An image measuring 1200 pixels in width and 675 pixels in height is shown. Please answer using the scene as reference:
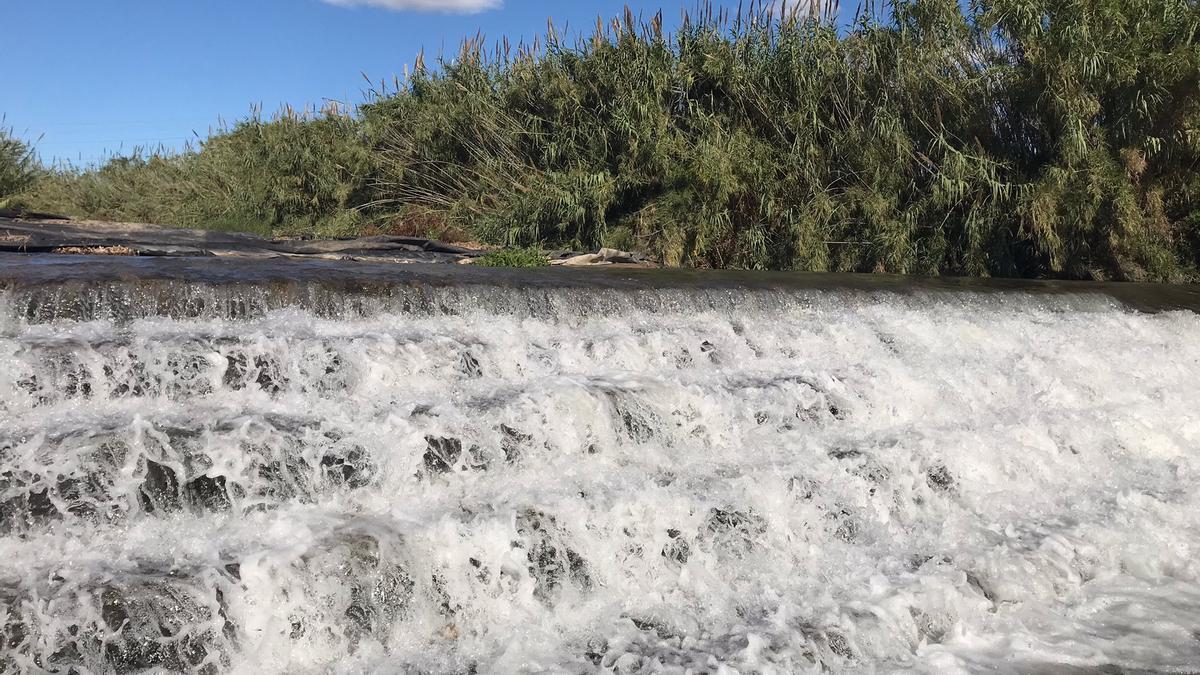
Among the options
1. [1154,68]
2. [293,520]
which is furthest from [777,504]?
[1154,68]

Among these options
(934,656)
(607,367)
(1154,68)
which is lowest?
(934,656)

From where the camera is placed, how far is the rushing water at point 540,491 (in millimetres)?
3174

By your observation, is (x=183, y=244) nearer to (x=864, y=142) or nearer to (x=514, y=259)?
(x=514, y=259)

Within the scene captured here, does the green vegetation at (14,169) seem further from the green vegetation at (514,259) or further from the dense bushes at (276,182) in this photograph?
the green vegetation at (514,259)

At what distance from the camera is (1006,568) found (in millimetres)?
4016

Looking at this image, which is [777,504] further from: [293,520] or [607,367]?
[293,520]

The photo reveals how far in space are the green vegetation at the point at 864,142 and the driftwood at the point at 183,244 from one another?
2.01m

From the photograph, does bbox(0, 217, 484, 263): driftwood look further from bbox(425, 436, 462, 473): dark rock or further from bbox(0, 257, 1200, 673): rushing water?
bbox(425, 436, 462, 473): dark rock

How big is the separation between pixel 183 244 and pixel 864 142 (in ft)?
29.1

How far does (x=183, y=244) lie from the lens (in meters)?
10.3

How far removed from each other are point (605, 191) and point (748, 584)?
922 centimetres

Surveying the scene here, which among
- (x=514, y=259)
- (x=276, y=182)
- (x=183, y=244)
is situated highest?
(x=276, y=182)

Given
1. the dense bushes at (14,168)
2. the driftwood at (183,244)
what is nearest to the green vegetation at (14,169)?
the dense bushes at (14,168)

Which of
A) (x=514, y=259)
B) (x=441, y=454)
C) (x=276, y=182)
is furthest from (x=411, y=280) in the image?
(x=276, y=182)
